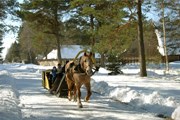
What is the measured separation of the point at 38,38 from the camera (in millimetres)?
57844

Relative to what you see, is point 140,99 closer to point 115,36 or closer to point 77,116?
point 77,116

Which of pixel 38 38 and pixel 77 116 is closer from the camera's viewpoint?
pixel 77 116

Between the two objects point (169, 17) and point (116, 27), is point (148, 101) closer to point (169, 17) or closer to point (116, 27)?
point (116, 27)

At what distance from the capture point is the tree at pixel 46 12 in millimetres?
48406

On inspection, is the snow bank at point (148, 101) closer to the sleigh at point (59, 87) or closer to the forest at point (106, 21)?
the sleigh at point (59, 87)

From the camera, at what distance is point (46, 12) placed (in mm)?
51031

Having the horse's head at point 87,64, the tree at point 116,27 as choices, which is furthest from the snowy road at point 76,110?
the tree at point 116,27

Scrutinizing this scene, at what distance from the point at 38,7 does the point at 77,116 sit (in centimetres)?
3958

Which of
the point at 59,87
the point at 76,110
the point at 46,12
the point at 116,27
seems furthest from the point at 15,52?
the point at 76,110

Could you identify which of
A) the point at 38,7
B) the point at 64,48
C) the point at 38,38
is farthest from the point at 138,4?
the point at 64,48

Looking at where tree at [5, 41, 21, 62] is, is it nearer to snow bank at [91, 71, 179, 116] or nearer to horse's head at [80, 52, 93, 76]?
snow bank at [91, 71, 179, 116]

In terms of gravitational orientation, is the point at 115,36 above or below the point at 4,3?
below

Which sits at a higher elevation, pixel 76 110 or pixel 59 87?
pixel 59 87

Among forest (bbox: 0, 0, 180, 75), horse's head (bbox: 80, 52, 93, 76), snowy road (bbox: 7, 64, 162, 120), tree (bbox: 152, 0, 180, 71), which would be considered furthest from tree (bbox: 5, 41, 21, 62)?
horse's head (bbox: 80, 52, 93, 76)
